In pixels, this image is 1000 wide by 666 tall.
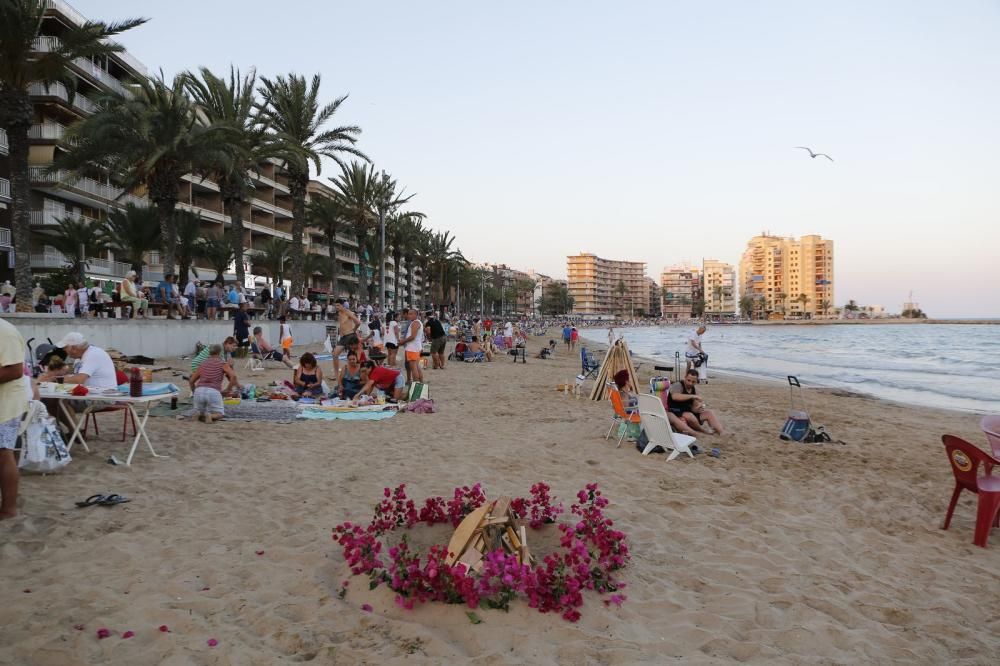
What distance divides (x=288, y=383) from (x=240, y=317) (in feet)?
22.8

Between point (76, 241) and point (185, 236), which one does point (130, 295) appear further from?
point (185, 236)

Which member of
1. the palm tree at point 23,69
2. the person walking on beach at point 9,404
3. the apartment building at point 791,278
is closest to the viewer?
the person walking on beach at point 9,404

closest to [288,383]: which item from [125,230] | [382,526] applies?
[382,526]

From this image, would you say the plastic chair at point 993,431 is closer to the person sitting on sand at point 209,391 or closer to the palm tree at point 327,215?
the person sitting on sand at point 209,391

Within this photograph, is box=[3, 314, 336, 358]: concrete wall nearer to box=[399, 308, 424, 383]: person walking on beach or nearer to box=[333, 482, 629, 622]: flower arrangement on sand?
box=[399, 308, 424, 383]: person walking on beach

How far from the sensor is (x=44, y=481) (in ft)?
17.4

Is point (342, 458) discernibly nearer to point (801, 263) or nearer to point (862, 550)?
point (862, 550)

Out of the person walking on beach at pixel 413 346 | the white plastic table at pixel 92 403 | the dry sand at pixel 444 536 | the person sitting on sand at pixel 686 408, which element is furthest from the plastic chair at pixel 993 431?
the person walking on beach at pixel 413 346

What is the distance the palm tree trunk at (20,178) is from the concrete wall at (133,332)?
252 centimetres

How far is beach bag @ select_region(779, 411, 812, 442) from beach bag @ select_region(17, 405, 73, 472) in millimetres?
8710

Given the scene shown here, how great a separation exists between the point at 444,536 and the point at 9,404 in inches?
123

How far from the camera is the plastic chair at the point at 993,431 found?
496 cm

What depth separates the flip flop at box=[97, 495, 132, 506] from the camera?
4754 millimetres

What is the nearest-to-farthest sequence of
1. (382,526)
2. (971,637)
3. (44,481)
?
(971,637), (382,526), (44,481)
